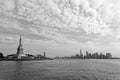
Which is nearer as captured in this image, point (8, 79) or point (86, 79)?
point (8, 79)

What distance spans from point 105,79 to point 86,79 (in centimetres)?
651

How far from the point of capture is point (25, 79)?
35.9 meters

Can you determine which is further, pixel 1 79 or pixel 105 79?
pixel 105 79

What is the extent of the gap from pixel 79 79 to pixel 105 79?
29.0ft

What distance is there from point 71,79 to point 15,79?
1780cm

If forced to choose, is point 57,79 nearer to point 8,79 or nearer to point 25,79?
point 25,79

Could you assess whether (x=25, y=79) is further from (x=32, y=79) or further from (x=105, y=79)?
(x=105, y=79)

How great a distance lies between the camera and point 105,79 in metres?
37.8

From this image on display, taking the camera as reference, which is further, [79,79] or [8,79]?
[79,79]

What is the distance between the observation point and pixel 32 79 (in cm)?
3600

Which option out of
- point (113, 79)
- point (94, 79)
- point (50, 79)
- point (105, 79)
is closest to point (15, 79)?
point (50, 79)

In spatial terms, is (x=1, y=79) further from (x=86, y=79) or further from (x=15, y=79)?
(x=86, y=79)

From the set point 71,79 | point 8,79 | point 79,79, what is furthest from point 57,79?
point 8,79

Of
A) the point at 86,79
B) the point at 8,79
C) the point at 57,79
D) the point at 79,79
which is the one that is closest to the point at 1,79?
the point at 8,79
